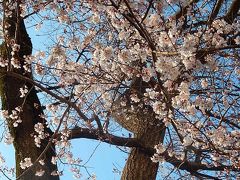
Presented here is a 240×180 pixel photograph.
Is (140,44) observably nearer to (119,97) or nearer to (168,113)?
(168,113)

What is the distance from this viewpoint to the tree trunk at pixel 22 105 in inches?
172

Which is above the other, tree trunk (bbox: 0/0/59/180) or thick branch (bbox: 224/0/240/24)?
thick branch (bbox: 224/0/240/24)

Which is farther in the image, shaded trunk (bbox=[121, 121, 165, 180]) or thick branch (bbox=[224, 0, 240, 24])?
shaded trunk (bbox=[121, 121, 165, 180])

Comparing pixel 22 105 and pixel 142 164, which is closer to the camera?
pixel 22 105

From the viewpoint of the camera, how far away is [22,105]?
4.57 m

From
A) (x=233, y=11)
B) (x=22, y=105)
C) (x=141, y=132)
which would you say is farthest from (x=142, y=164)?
(x=233, y=11)

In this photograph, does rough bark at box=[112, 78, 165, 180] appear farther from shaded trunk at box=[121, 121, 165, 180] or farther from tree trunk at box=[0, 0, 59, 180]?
tree trunk at box=[0, 0, 59, 180]

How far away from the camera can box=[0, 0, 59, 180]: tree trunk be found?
172 inches

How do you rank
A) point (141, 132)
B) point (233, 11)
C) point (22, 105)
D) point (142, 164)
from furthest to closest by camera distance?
point (141, 132), point (142, 164), point (22, 105), point (233, 11)

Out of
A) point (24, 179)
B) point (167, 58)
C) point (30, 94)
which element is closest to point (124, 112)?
point (30, 94)

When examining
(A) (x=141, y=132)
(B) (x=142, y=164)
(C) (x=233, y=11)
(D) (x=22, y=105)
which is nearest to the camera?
(C) (x=233, y=11)

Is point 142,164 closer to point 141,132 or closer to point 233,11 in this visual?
point 141,132

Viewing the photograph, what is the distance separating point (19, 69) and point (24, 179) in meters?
1.29

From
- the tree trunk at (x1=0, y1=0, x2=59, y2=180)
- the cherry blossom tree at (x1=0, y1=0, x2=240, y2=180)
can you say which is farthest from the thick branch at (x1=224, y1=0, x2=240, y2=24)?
the tree trunk at (x1=0, y1=0, x2=59, y2=180)
